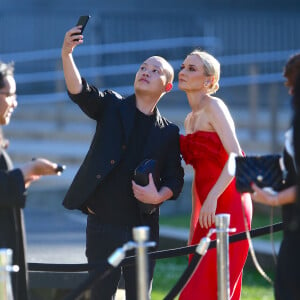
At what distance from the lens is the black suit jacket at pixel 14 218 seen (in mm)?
4730

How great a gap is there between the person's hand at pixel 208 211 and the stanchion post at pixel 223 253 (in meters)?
0.63

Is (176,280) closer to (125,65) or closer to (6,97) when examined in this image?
(6,97)

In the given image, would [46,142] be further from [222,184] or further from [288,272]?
[288,272]

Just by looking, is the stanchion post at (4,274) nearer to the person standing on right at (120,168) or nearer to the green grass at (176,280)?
the person standing on right at (120,168)

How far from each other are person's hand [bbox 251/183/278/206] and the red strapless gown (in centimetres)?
106

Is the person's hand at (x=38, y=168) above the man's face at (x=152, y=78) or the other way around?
the other way around

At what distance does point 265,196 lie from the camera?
184 inches

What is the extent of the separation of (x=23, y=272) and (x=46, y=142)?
36.0 ft

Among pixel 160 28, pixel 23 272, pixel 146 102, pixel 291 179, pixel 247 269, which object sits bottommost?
pixel 247 269

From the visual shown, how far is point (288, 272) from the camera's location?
4.54 metres

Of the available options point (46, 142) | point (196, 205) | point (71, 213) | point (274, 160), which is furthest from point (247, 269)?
point (46, 142)

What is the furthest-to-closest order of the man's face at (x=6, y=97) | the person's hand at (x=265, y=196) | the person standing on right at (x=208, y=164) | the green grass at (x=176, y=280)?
the green grass at (x=176, y=280) → the person standing on right at (x=208, y=164) → the man's face at (x=6, y=97) → the person's hand at (x=265, y=196)

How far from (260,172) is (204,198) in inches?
44.4

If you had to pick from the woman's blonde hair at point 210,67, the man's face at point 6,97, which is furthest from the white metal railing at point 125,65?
the man's face at point 6,97
